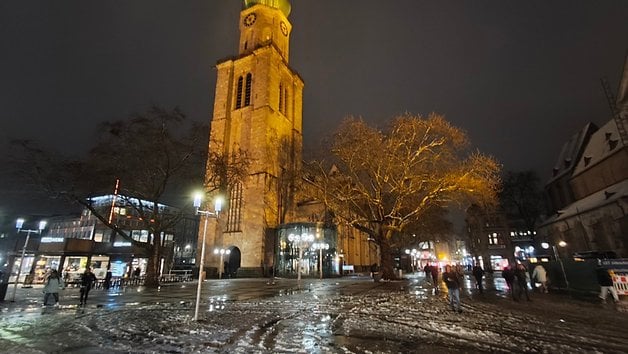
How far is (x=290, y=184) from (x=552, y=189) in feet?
138

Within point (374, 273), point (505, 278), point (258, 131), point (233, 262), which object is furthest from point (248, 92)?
point (505, 278)

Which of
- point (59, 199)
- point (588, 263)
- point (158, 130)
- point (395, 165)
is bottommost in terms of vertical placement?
point (588, 263)

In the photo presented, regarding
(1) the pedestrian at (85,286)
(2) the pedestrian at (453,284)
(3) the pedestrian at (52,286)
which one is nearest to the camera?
(2) the pedestrian at (453,284)

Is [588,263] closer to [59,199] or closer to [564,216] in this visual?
[564,216]

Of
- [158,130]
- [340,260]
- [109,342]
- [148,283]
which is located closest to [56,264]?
[148,283]

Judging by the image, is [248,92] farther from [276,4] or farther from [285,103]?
[276,4]

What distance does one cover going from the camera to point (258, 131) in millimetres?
41531

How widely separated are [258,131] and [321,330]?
3691 cm

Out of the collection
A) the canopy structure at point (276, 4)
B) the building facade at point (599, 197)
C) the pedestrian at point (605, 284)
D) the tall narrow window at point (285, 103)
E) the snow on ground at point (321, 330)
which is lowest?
the snow on ground at point (321, 330)

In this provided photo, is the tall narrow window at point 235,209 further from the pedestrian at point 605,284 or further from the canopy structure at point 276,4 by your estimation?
the pedestrian at point 605,284

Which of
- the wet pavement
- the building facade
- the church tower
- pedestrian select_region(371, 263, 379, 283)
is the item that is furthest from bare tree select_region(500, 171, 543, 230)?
the wet pavement

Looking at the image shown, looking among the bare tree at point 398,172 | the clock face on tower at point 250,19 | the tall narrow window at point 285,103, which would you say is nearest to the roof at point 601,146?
the bare tree at point 398,172

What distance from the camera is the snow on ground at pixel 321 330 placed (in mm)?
5574

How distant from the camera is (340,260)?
40.0 m
